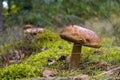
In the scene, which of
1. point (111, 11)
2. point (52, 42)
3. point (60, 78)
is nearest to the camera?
point (60, 78)

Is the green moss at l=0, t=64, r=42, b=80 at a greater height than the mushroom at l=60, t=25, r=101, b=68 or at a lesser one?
lesser

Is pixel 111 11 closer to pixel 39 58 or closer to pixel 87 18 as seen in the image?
pixel 87 18

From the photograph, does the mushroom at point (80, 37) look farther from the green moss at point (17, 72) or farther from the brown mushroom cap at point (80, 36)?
the green moss at point (17, 72)

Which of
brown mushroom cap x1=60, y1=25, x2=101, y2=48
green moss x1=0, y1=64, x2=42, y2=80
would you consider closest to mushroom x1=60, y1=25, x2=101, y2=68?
brown mushroom cap x1=60, y1=25, x2=101, y2=48

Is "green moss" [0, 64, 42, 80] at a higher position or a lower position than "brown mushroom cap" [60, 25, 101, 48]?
lower

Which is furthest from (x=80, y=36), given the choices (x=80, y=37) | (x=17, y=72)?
(x=17, y=72)

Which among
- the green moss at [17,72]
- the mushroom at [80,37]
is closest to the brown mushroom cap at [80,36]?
the mushroom at [80,37]

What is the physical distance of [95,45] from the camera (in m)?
3.88

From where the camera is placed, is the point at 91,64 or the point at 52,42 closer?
the point at 91,64

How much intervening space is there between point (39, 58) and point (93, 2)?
366cm

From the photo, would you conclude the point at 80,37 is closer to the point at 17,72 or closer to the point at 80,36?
the point at 80,36

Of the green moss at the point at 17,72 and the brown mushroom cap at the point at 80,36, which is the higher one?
the brown mushroom cap at the point at 80,36

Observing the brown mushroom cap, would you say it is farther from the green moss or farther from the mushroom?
the green moss

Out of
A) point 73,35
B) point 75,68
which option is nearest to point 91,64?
point 75,68
